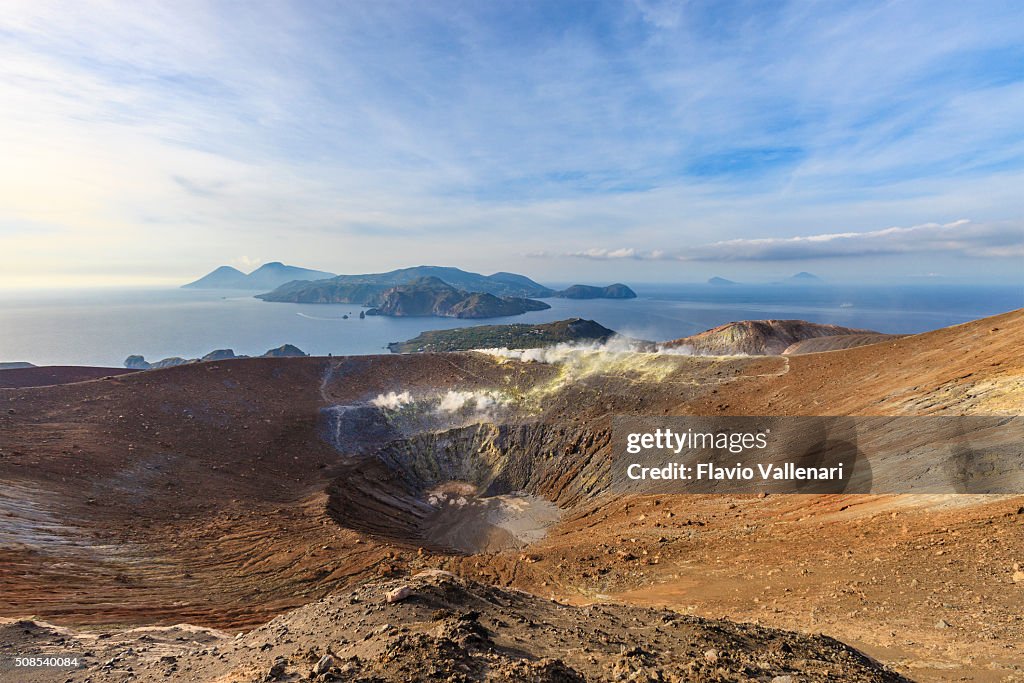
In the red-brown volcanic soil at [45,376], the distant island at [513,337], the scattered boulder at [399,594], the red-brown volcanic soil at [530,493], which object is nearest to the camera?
the scattered boulder at [399,594]

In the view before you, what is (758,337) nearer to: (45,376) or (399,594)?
(399,594)

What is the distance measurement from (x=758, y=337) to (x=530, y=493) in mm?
68339

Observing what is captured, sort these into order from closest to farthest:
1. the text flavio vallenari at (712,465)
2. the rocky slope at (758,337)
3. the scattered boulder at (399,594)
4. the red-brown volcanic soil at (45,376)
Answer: the scattered boulder at (399,594) → the text flavio vallenari at (712,465) → the red-brown volcanic soil at (45,376) → the rocky slope at (758,337)

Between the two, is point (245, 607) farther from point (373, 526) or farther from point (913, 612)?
point (913, 612)

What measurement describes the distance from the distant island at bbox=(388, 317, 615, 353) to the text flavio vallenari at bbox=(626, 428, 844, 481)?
8487 cm

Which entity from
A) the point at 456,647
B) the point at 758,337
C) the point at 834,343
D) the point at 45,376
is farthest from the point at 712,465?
the point at 45,376

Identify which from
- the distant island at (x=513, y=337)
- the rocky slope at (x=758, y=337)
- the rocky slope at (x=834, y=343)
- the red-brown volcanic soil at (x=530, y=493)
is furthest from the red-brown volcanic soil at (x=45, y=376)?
the rocky slope at (x=834, y=343)

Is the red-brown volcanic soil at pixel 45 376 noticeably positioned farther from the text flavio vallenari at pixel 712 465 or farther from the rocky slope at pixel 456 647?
the text flavio vallenari at pixel 712 465

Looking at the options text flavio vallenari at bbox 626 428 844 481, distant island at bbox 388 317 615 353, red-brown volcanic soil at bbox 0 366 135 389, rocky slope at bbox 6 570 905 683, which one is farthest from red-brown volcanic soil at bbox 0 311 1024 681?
distant island at bbox 388 317 615 353

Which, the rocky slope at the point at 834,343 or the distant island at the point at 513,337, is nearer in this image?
the rocky slope at the point at 834,343

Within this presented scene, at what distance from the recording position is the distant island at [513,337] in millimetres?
122475

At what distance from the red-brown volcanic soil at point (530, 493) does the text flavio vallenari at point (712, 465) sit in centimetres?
241

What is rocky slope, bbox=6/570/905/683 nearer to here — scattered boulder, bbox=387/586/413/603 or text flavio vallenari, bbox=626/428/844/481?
scattered boulder, bbox=387/586/413/603

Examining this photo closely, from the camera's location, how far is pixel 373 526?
1024 inches
